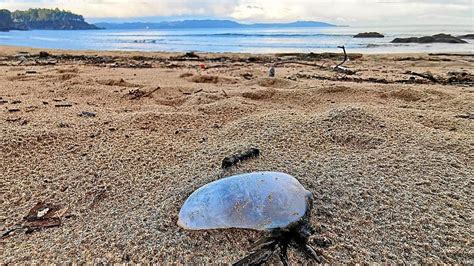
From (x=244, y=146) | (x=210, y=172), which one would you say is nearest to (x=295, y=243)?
(x=210, y=172)

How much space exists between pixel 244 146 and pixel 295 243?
3.97ft

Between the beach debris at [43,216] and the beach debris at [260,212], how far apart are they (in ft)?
2.27

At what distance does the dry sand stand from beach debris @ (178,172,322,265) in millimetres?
60

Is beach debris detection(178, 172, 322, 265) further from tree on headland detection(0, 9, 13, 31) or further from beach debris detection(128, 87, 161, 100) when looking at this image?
tree on headland detection(0, 9, 13, 31)

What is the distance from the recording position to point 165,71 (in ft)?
24.4

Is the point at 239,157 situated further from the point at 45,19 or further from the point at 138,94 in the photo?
the point at 45,19

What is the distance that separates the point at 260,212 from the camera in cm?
179

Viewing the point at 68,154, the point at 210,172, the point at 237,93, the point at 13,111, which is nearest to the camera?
the point at 210,172

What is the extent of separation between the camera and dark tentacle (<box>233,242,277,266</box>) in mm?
1637

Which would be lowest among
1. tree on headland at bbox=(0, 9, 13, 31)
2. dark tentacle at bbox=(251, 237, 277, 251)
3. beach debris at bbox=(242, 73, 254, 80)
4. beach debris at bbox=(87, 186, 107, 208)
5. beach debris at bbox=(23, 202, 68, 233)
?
beach debris at bbox=(23, 202, 68, 233)

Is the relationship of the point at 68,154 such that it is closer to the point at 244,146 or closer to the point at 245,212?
the point at 244,146

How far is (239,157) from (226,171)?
0.60 feet

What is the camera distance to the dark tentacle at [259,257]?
1.64 m

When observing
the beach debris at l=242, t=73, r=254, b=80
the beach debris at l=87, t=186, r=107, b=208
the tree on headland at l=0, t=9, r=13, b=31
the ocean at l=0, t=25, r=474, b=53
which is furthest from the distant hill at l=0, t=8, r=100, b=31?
the beach debris at l=87, t=186, r=107, b=208
